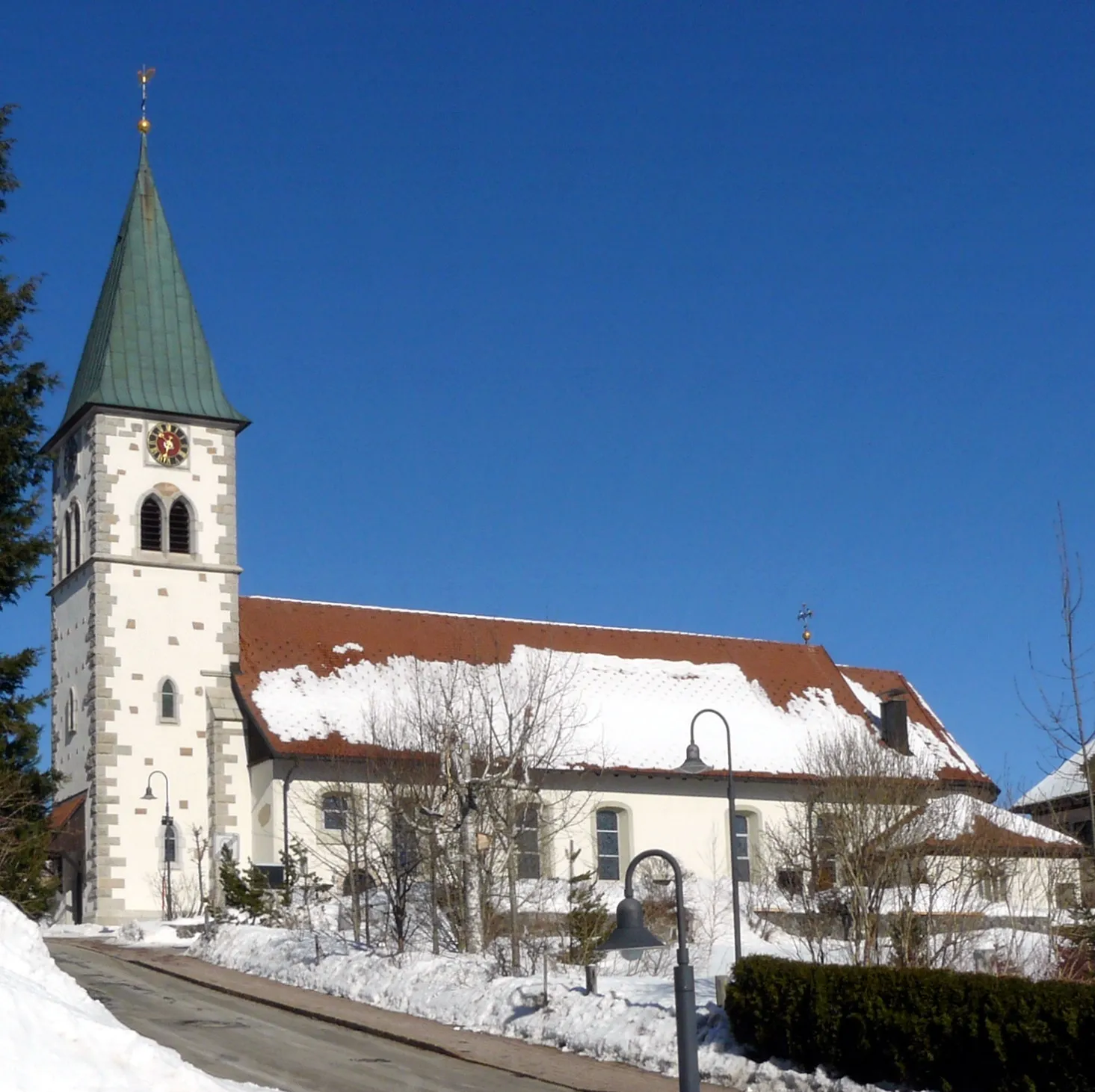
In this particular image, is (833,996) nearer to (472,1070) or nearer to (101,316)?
(472,1070)

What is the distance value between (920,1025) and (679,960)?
12.6 ft

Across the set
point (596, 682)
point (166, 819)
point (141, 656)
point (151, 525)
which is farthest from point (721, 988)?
point (151, 525)

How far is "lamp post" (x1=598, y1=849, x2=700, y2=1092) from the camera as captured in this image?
14.7m

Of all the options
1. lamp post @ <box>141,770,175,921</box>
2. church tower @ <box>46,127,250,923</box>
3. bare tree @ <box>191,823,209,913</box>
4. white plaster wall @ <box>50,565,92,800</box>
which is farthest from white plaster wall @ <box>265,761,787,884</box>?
white plaster wall @ <box>50,565,92,800</box>

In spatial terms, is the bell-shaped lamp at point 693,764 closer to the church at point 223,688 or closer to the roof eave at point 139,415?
the church at point 223,688

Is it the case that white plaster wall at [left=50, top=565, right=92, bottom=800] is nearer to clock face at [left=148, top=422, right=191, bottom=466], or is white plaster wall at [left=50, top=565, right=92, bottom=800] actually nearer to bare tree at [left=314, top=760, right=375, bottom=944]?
clock face at [left=148, top=422, right=191, bottom=466]

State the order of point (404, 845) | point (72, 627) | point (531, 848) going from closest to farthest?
point (404, 845) < point (531, 848) < point (72, 627)

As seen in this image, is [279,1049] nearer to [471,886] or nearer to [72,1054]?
[471,886]

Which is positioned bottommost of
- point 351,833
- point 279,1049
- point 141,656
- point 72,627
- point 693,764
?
point 279,1049

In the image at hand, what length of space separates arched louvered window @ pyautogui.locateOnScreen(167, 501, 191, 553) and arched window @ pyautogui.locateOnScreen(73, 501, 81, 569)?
8.79ft

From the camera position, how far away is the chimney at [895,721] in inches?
2053

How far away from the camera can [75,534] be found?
47.3 metres

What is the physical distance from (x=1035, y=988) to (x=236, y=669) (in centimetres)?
3173

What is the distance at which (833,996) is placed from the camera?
62.7 feet
